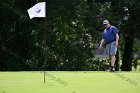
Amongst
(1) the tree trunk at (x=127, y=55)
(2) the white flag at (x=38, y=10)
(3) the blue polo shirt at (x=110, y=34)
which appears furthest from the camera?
(1) the tree trunk at (x=127, y=55)

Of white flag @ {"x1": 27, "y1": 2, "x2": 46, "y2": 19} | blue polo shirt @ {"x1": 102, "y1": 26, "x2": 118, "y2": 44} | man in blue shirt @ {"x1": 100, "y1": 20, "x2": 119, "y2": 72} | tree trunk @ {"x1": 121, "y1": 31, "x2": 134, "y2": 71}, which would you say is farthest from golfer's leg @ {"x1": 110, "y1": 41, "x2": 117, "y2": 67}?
tree trunk @ {"x1": 121, "y1": 31, "x2": 134, "y2": 71}

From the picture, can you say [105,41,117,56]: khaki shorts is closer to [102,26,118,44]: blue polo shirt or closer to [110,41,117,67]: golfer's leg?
[110,41,117,67]: golfer's leg

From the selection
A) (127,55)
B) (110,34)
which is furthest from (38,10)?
(127,55)

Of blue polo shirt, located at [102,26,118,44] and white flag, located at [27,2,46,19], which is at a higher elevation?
white flag, located at [27,2,46,19]

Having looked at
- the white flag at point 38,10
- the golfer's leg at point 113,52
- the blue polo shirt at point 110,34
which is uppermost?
the white flag at point 38,10

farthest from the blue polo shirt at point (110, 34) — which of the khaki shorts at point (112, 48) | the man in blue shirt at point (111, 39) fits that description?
the khaki shorts at point (112, 48)

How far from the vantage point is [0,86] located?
38.7 feet

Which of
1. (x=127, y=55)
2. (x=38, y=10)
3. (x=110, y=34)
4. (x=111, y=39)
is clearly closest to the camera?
(x=38, y=10)

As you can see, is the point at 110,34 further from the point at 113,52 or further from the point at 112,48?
the point at 113,52

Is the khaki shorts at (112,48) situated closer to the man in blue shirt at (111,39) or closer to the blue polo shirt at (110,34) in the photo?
the man in blue shirt at (111,39)

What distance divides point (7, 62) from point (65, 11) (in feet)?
18.1

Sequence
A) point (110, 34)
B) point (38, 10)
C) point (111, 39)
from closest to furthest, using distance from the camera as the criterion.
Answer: point (38, 10), point (110, 34), point (111, 39)

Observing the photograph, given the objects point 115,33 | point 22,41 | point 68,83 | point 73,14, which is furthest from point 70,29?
point 68,83

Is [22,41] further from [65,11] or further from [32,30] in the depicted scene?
[65,11]
